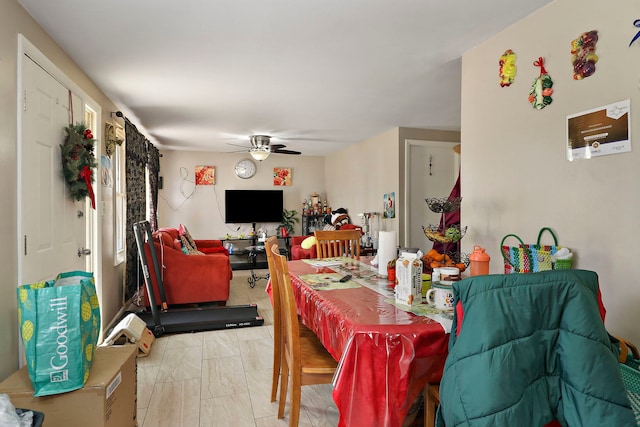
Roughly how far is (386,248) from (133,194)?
3.57 meters

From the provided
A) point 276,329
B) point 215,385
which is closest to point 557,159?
point 276,329

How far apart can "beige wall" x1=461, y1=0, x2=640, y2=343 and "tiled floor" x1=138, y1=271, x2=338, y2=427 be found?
63.2 inches

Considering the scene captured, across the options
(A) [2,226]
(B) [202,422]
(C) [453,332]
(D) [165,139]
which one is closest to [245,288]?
(D) [165,139]

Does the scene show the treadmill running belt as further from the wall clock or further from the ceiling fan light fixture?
the wall clock

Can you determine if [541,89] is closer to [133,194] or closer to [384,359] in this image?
[384,359]

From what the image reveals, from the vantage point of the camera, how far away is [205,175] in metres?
6.99

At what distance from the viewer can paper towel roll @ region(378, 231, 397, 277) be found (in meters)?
2.14

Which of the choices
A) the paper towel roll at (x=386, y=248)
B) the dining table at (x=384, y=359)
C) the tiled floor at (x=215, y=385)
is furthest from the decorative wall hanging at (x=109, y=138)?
the dining table at (x=384, y=359)

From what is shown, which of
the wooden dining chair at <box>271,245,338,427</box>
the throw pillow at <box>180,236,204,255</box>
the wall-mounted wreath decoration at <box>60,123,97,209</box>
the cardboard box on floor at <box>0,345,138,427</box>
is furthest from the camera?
the throw pillow at <box>180,236,204,255</box>

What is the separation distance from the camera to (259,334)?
3.44 m

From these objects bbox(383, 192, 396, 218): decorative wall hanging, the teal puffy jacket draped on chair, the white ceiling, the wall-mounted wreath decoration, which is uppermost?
the white ceiling

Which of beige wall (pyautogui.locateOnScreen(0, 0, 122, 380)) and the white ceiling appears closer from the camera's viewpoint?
beige wall (pyautogui.locateOnScreen(0, 0, 122, 380))

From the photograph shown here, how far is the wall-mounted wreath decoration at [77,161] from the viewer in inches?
94.7

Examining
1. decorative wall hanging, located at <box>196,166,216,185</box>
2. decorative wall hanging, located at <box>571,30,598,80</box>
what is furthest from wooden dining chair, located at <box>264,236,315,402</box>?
decorative wall hanging, located at <box>196,166,216,185</box>
